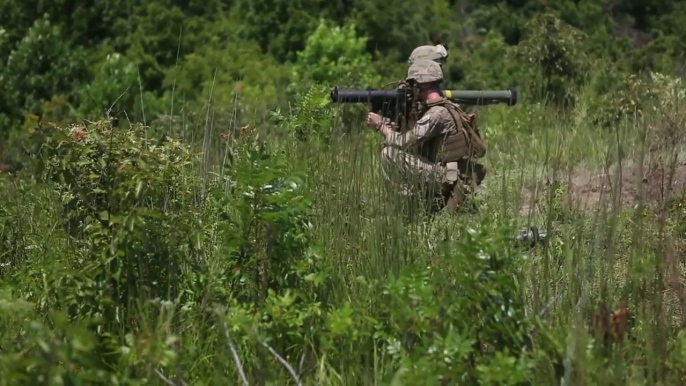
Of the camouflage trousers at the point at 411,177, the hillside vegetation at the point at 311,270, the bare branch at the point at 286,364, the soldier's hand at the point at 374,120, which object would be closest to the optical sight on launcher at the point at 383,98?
the soldier's hand at the point at 374,120

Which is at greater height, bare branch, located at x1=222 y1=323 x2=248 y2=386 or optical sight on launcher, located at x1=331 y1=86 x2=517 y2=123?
optical sight on launcher, located at x1=331 y1=86 x2=517 y2=123

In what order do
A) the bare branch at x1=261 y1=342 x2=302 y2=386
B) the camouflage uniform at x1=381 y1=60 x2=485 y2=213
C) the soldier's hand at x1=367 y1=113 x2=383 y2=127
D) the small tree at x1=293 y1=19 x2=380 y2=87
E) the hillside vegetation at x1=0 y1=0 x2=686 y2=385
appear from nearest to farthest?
the hillside vegetation at x1=0 y1=0 x2=686 y2=385 < the bare branch at x1=261 y1=342 x2=302 y2=386 < the camouflage uniform at x1=381 y1=60 x2=485 y2=213 < the soldier's hand at x1=367 y1=113 x2=383 y2=127 < the small tree at x1=293 y1=19 x2=380 y2=87

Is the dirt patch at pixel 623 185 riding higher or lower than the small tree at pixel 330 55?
higher

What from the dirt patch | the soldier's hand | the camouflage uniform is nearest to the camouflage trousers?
the dirt patch

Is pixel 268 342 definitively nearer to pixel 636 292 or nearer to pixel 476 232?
pixel 476 232

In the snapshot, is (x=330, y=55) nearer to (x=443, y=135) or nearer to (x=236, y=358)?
(x=443, y=135)

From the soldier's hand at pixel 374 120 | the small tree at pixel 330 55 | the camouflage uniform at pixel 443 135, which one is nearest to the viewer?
the camouflage uniform at pixel 443 135

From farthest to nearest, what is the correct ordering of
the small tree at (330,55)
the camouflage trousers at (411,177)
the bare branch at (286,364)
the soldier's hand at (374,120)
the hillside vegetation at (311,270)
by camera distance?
the small tree at (330,55) → the soldier's hand at (374,120) → the camouflage trousers at (411,177) → the bare branch at (286,364) → the hillside vegetation at (311,270)

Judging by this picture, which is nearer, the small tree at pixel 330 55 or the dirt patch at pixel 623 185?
the dirt patch at pixel 623 185

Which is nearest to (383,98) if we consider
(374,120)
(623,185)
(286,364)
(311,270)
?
(374,120)

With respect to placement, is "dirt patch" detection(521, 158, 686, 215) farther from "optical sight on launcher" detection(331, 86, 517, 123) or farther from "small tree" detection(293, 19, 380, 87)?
"small tree" detection(293, 19, 380, 87)

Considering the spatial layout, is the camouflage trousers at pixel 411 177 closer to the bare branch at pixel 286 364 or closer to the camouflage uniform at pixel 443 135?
the camouflage uniform at pixel 443 135

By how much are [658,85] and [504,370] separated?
578cm

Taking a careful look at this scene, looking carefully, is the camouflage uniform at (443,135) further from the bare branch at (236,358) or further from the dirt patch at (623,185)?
the bare branch at (236,358)
